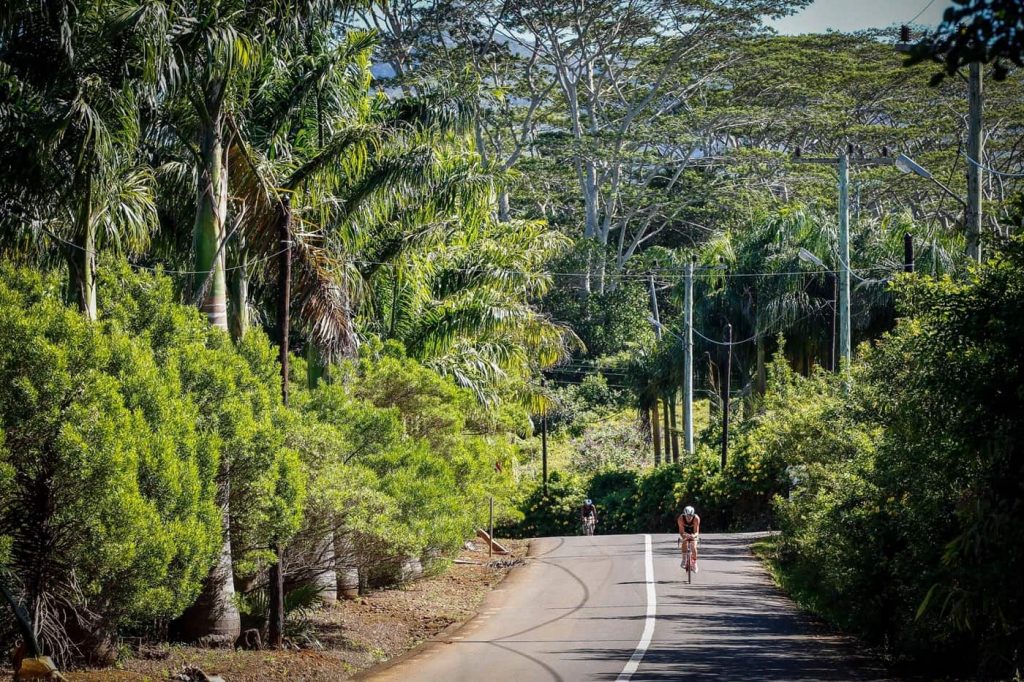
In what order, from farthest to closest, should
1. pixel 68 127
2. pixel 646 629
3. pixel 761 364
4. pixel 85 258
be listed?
pixel 761 364
pixel 646 629
pixel 68 127
pixel 85 258

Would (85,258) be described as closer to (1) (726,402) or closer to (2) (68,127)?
(2) (68,127)

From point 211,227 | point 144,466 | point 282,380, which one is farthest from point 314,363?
point 144,466

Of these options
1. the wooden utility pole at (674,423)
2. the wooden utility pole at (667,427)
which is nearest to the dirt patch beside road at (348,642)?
the wooden utility pole at (674,423)

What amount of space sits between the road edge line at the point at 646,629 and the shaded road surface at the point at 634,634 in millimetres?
46

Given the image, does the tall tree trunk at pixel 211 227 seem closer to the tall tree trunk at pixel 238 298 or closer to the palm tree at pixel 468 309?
the tall tree trunk at pixel 238 298

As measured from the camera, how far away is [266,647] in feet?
55.6

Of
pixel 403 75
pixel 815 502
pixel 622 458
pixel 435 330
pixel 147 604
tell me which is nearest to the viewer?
pixel 147 604

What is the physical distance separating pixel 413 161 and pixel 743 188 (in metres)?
39.9

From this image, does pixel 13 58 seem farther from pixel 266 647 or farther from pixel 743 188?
pixel 743 188

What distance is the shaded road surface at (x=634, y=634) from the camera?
50.7 ft

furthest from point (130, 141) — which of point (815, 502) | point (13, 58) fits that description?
point (815, 502)

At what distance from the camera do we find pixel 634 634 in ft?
61.6

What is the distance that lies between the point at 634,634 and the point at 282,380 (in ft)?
20.9

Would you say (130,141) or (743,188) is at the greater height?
(743,188)
